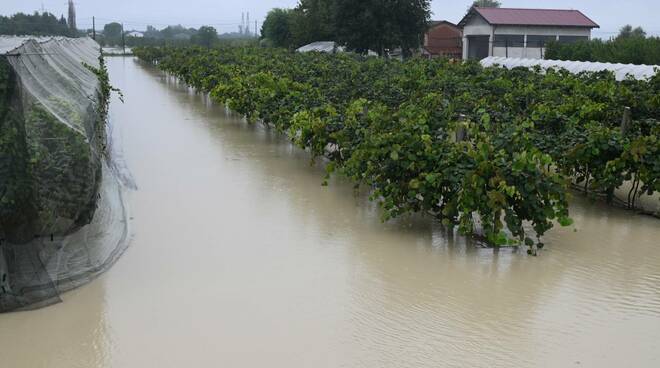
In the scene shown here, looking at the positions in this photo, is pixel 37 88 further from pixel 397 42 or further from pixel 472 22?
pixel 472 22

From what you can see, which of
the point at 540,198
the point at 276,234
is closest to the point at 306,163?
the point at 276,234

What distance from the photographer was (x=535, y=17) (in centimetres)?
4444

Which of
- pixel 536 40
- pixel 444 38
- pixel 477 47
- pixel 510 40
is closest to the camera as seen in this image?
pixel 510 40

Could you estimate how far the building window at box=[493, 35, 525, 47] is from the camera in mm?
43794

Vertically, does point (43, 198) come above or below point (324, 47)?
below

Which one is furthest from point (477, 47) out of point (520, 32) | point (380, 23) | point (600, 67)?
point (600, 67)

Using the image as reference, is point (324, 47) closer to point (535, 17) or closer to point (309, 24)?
point (309, 24)

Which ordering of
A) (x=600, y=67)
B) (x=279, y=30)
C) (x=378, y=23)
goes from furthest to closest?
(x=279, y=30), (x=378, y=23), (x=600, y=67)

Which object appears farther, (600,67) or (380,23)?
(380,23)

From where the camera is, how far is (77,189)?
6.58 metres

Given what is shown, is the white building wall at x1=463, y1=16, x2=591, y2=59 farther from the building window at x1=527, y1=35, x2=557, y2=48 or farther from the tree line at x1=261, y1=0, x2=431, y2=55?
the tree line at x1=261, y1=0, x2=431, y2=55

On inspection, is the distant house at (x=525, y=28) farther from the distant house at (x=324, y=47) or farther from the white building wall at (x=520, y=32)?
the distant house at (x=324, y=47)

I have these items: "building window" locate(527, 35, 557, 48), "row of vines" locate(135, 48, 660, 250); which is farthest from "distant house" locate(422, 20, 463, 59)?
"row of vines" locate(135, 48, 660, 250)

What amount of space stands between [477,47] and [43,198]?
43.6 meters
